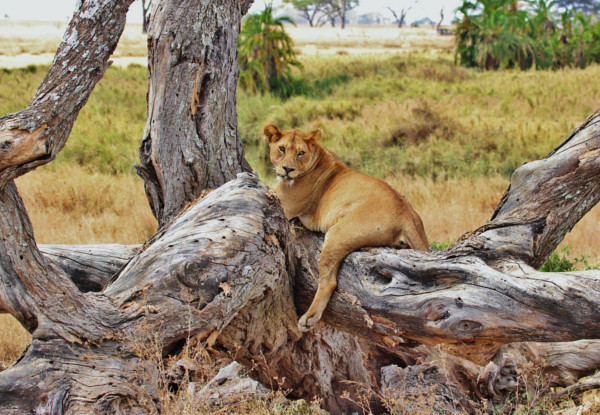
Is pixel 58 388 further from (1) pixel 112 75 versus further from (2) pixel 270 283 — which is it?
(1) pixel 112 75

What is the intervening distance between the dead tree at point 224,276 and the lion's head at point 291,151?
0.34 metres

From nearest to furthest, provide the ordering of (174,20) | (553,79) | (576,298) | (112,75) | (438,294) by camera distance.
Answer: (576,298)
(438,294)
(174,20)
(553,79)
(112,75)

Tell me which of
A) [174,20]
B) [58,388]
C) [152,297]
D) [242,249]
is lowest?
[58,388]

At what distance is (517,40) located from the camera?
79.2 ft

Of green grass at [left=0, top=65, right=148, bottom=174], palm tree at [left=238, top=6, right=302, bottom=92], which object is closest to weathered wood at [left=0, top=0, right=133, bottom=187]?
green grass at [left=0, top=65, right=148, bottom=174]

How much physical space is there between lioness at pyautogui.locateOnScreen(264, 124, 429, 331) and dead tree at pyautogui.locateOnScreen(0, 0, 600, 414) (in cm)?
13

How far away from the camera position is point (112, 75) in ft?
71.3

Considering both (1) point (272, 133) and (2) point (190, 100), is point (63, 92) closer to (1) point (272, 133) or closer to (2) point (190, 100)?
(2) point (190, 100)

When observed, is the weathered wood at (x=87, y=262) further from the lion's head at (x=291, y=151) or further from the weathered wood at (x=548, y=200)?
the weathered wood at (x=548, y=200)

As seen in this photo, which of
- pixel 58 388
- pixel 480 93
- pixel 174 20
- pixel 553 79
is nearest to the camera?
pixel 58 388

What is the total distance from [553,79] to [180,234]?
18.4m

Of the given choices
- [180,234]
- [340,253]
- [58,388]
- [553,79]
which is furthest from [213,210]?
[553,79]

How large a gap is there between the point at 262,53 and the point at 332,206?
15.7 meters

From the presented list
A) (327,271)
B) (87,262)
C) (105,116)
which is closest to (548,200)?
(327,271)
